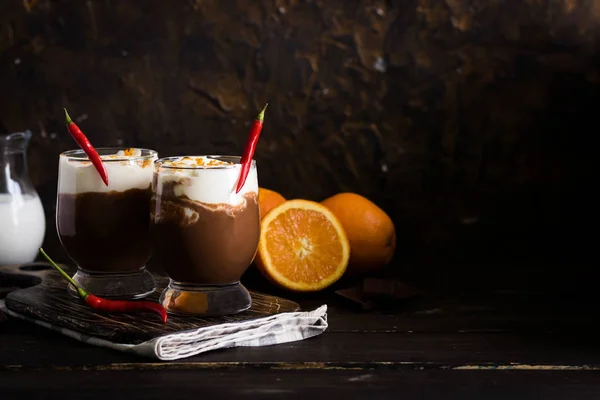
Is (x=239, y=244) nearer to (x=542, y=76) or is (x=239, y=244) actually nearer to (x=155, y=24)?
(x=155, y=24)

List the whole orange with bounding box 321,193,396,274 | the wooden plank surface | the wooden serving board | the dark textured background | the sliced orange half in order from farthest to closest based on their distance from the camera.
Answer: the dark textured background → the whole orange with bounding box 321,193,396,274 → the sliced orange half → the wooden serving board → the wooden plank surface

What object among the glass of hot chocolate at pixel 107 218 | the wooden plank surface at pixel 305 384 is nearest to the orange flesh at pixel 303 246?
the glass of hot chocolate at pixel 107 218

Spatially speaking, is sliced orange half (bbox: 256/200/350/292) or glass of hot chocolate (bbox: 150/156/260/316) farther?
sliced orange half (bbox: 256/200/350/292)

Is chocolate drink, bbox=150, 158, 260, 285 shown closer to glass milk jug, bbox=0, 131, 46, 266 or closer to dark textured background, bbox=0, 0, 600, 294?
glass milk jug, bbox=0, 131, 46, 266

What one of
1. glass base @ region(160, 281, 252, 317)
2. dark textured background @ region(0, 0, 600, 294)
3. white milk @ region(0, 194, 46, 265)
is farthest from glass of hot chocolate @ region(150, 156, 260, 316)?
dark textured background @ region(0, 0, 600, 294)

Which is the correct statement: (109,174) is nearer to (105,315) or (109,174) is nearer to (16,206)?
(105,315)

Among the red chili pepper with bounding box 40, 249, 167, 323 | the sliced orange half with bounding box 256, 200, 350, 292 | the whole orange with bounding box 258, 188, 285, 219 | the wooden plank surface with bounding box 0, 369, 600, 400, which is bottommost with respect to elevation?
the wooden plank surface with bounding box 0, 369, 600, 400

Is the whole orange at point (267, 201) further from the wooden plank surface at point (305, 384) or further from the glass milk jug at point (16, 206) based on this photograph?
the wooden plank surface at point (305, 384)
